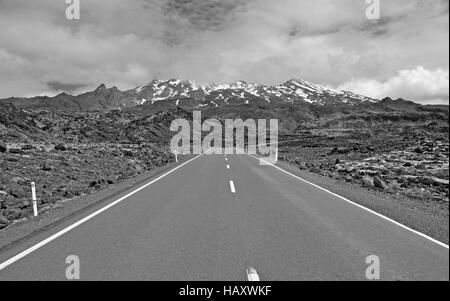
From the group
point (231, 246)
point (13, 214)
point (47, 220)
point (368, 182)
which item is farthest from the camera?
point (368, 182)

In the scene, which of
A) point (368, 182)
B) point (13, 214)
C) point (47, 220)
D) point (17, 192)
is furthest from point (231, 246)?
point (368, 182)

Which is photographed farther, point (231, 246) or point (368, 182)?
point (368, 182)

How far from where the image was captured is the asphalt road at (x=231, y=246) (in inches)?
207

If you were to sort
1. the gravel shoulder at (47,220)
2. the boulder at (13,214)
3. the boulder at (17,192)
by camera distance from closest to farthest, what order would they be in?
the gravel shoulder at (47,220) < the boulder at (13,214) < the boulder at (17,192)

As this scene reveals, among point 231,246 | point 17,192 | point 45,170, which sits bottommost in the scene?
point 231,246

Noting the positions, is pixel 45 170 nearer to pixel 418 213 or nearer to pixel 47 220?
pixel 47 220

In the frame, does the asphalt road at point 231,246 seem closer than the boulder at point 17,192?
Yes

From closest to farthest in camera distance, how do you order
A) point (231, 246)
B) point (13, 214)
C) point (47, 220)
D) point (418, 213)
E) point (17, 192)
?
point (231, 246) < point (47, 220) < point (418, 213) < point (13, 214) < point (17, 192)

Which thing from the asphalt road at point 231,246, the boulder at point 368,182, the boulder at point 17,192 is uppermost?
the boulder at point 17,192

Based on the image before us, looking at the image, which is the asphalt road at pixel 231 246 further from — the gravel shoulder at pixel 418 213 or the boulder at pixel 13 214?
the boulder at pixel 13 214

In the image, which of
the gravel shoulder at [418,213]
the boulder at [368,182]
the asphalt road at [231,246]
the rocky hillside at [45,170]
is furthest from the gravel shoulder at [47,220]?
the boulder at [368,182]

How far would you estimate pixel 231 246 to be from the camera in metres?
6.54

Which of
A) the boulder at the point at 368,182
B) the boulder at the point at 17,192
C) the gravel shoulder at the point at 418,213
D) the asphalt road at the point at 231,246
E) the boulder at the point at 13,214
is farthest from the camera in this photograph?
the boulder at the point at 368,182

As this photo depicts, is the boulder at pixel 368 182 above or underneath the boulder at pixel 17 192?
underneath
